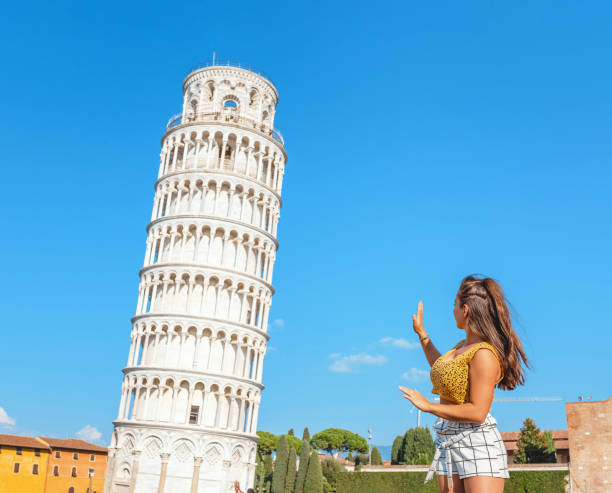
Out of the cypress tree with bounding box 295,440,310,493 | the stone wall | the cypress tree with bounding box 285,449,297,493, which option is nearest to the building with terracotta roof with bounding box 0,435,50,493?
the cypress tree with bounding box 285,449,297,493

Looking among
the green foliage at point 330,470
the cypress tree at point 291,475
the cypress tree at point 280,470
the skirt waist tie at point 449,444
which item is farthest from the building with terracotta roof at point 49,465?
the skirt waist tie at point 449,444

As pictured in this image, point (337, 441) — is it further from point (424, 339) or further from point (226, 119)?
point (424, 339)

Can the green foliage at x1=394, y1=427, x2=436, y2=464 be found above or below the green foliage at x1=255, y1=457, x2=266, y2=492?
above

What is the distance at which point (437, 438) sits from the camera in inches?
154

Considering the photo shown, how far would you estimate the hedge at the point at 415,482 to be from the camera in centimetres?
4094

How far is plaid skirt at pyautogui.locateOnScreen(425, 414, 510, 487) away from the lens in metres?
3.59

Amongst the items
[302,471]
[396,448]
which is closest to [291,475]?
[302,471]

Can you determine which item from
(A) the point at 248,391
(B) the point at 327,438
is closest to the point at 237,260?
(A) the point at 248,391

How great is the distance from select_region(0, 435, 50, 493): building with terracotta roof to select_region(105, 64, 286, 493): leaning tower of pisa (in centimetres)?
2313

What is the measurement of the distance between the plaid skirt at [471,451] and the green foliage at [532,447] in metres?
52.1

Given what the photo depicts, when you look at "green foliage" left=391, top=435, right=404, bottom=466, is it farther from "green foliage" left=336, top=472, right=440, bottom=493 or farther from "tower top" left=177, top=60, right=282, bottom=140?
"tower top" left=177, top=60, right=282, bottom=140

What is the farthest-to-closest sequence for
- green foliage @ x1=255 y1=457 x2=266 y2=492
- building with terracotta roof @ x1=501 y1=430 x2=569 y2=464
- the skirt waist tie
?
green foliage @ x1=255 y1=457 x2=266 y2=492
building with terracotta roof @ x1=501 y1=430 x2=569 y2=464
the skirt waist tie

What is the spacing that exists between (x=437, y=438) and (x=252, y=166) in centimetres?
4996

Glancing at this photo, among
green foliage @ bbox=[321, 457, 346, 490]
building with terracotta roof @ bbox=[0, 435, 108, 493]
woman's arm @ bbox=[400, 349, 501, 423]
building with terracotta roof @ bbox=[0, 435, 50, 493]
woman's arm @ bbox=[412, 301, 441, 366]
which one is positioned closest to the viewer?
woman's arm @ bbox=[400, 349, 501, 423]
